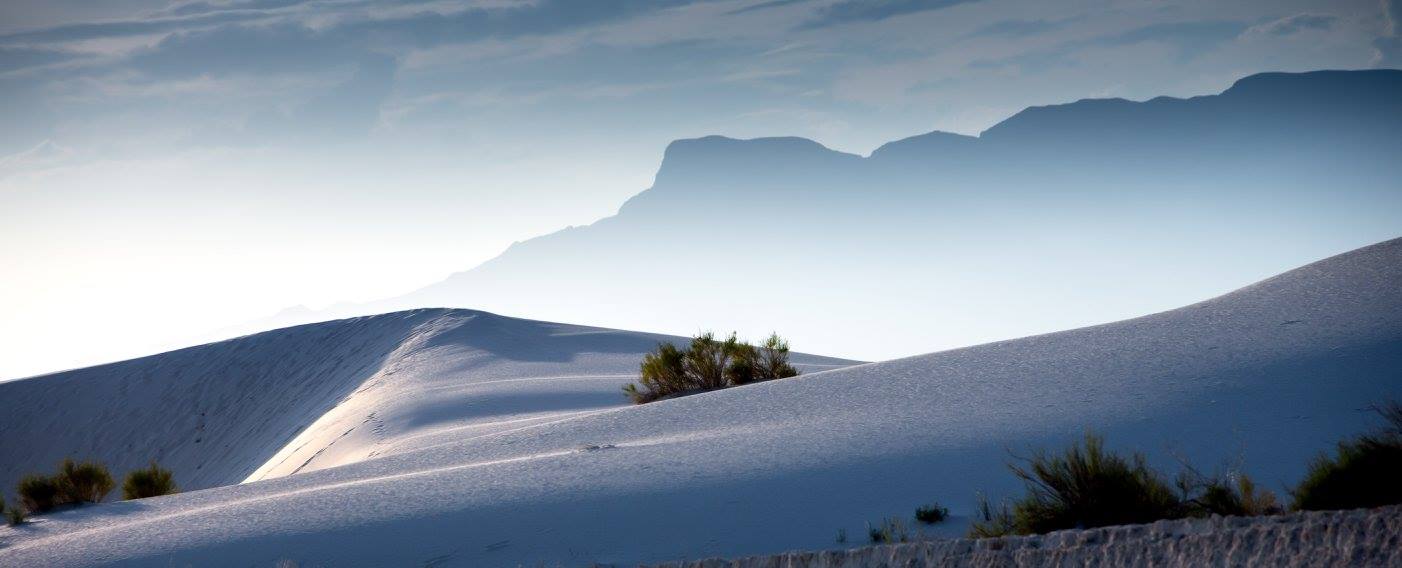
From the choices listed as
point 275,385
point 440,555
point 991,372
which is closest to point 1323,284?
point 991,372

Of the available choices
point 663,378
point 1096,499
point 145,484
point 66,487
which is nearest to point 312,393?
point 145,484

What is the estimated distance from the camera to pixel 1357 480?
6031 millimetres

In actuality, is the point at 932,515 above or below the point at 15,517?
below

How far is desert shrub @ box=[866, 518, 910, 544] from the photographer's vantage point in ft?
21.2

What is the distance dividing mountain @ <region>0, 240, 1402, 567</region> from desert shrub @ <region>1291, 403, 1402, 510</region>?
791mm

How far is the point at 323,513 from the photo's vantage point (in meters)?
8.21

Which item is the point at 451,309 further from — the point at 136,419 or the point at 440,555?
the point at 440,555

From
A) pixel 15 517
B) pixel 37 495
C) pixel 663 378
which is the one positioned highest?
pixel 663 378

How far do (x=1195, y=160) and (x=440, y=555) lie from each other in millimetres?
192074

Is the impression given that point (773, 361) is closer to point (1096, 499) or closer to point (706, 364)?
point (706, 364)

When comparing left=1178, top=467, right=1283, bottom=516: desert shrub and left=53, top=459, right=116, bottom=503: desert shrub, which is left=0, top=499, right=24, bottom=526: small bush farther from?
left=1178, top=467, right=1283, bottom=516: desert shrub

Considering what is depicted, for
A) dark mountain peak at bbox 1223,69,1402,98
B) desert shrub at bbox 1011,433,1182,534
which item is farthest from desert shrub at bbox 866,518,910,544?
dark mountain peak at bbox 1223,69,1402,98

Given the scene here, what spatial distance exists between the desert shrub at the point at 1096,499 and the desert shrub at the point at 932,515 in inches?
23.1

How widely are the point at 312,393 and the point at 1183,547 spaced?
24984 millimetres
